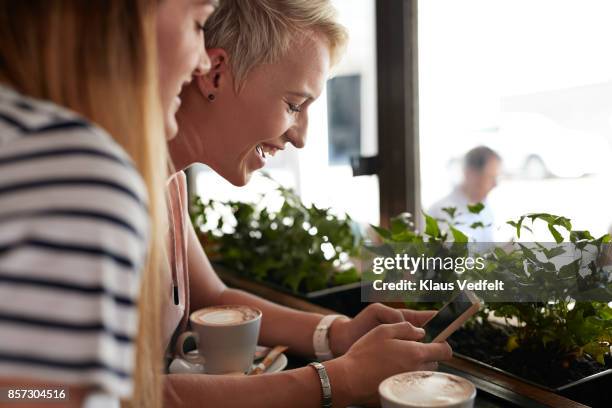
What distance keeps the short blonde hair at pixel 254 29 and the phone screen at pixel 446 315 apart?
62 centimetres

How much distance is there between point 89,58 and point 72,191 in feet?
0.54

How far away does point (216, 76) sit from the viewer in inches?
49.1

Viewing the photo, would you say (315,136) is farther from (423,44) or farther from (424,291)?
(424,291)

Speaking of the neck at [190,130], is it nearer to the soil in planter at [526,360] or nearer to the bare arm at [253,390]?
the bare arm at [253,390]

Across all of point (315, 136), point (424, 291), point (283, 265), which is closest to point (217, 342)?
point (424, 291)

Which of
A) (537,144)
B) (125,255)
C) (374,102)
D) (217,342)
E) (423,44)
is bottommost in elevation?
(217,342)

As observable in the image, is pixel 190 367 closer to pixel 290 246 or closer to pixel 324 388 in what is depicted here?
pixel 324 388

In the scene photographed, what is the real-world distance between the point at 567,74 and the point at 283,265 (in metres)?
0.96

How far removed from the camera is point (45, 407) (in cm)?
58

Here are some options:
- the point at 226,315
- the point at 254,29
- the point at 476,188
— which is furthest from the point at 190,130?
the point at 476,188

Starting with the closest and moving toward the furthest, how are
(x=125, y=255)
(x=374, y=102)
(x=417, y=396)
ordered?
(x=125, y=255) < (x=417, y=396) < (x=374, y=102)

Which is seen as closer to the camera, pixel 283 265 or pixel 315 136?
pixel 283 265

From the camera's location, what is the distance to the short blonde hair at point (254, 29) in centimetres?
123

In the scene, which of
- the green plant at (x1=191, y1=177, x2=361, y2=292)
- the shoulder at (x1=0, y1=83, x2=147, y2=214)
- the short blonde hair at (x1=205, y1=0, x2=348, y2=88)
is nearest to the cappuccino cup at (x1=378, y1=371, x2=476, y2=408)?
the shoulder at (x1=0, y1=83, x2=147, y2=214)
